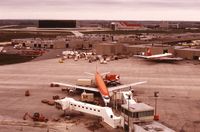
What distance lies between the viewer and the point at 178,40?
185125 millimetres

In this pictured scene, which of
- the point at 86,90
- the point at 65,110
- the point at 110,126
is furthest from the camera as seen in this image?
the point at 86,90

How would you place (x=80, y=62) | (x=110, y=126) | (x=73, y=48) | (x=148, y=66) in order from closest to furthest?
1. (x=110, y=126)
2. (x=148, y=66)
3. (x=80, y=62)
4. (x=73, y=48)

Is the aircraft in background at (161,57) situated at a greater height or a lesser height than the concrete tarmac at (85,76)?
greater

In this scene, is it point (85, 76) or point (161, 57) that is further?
point (161, 57)

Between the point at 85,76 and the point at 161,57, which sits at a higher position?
the point at 161,57

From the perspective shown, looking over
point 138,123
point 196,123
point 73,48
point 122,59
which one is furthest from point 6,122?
point 73,48

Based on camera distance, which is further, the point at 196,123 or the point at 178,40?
the point at 178,40

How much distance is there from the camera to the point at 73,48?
16475 cm

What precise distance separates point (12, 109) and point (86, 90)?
1537 centimetres

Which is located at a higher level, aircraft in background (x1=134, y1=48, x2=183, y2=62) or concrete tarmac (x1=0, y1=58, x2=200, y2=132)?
aircraft in background (x1=134, y1=48, x2=183, y2=62)

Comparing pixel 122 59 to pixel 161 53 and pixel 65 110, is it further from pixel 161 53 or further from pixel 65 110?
pixel 65 110

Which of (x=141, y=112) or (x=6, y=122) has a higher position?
(x=141, y=112)

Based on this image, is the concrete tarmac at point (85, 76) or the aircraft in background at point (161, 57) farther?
the aircraft in background at point (161, 57)

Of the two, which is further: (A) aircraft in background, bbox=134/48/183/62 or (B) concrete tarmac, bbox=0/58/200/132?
(A) aircraft in background, bbox=134/48/183/62
